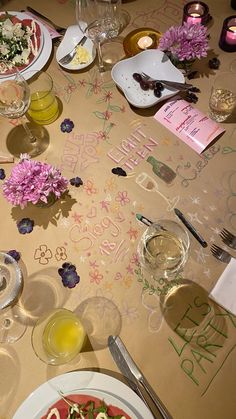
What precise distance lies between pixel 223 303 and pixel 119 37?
3.07 ft

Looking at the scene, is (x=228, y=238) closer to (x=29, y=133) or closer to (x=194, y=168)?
(x=194, y=168)

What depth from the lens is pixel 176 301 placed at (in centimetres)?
A: 88

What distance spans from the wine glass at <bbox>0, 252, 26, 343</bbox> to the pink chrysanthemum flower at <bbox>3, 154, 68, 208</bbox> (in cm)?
15

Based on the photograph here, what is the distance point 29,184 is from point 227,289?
0.54 metres

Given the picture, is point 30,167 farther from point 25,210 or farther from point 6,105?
point 6,105

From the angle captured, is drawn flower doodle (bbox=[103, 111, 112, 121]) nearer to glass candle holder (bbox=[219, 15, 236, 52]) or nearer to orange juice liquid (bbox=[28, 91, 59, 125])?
orange juice liquid (bbox=[28, 91, 59, 125])

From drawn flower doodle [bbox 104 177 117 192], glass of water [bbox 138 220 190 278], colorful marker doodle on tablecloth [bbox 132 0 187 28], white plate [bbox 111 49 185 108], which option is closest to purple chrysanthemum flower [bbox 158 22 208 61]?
white plate [bbox 111 49 185 108]

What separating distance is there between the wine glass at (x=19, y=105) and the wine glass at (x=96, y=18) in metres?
0.27

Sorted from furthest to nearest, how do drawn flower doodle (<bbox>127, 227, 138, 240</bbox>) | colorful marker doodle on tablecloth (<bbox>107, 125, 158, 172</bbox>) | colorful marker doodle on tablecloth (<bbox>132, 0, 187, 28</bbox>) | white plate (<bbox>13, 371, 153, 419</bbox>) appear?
colorful marker doodle on tablecloth (<bbox>132, 0, 187, 28</bbox>), colorful marker doodle on tablecloth (<bbox>107, 125, 158, 172</bbox>), drawn flower doodle (<bbox>127, 227, 138, 240</bbox>), white plate (<bbox>13, 371, 153, 419</bbox>)

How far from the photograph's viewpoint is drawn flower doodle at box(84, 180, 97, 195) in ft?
3.41

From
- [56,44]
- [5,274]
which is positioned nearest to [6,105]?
[56,44]

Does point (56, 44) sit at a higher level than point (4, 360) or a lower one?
higher

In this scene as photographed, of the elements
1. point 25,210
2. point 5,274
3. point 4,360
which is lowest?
point 4,360

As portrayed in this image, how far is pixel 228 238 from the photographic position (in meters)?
0.94
